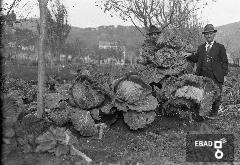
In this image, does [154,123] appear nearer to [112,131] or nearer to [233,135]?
[112,131]

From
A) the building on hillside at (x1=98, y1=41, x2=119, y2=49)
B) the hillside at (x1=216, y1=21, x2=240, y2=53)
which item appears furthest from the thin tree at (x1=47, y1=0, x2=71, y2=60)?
the hillside at (x1=216, y1=21, x2=240, y2=53)

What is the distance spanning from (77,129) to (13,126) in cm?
125

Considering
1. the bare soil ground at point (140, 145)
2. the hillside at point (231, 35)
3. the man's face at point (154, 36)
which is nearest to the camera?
the bare soil ground at point (140, 145)

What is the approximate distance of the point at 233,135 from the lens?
563 centimetres

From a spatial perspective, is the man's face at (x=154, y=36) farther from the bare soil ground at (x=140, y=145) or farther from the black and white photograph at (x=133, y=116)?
the bare soil ground at (x=140, y=145)

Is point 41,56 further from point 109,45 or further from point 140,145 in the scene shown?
point 109,45

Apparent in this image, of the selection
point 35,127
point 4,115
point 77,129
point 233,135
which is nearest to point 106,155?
point 77,129

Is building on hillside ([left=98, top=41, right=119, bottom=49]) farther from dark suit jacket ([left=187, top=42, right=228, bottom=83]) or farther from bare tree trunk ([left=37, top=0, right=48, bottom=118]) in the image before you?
bare tree trunk ([left=37, top=0, right=48, bottom=118])
